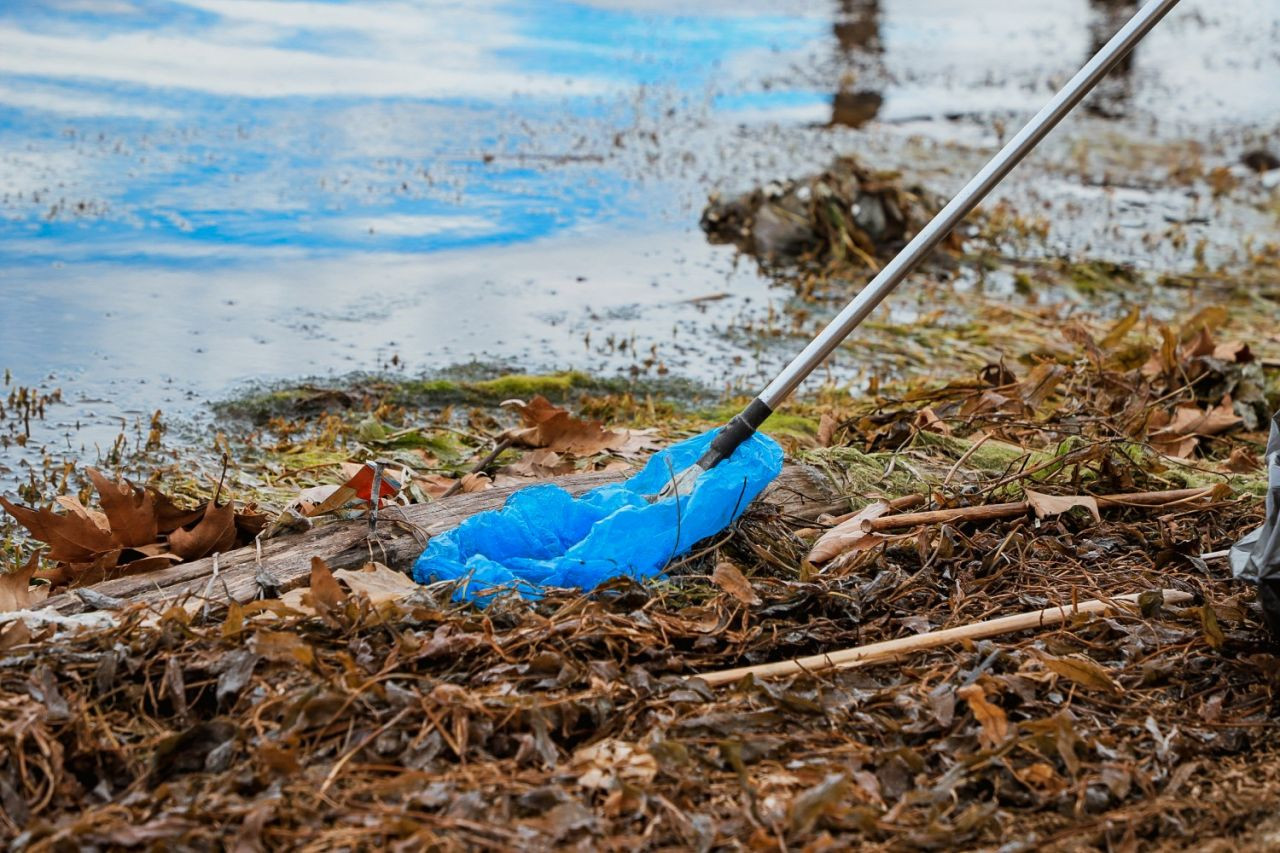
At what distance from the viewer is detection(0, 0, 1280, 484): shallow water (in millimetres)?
5965

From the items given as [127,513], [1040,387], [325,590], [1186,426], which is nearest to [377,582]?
[325,590]

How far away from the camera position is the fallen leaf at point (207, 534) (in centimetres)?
297

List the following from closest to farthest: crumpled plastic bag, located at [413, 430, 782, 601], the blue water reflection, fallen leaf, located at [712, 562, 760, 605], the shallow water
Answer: fallen leaf, located at [712, 562, 760, 605] < crumpled plastic bag, located at [413, 430, 782, 601] < the shallow water < the blue water reflection

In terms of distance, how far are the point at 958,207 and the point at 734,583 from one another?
1.18m

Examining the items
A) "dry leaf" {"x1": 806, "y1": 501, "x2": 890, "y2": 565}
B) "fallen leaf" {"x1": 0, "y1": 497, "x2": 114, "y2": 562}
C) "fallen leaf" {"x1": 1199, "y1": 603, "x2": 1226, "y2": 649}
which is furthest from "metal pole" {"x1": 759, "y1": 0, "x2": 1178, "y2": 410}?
"fallen leaf" {"x1": 0, "y1": 497, "x2": 114, "y2": 562}

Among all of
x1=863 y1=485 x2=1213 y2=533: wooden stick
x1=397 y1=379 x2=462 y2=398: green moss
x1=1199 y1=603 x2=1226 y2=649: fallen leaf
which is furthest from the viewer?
x1=397 y1=379 x2=462 y2=398: green moss

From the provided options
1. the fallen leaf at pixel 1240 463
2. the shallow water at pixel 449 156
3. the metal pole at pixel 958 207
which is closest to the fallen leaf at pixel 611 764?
the metal pole at pixel 958 207

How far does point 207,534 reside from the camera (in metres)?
2.98

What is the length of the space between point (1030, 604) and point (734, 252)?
5.35 meters

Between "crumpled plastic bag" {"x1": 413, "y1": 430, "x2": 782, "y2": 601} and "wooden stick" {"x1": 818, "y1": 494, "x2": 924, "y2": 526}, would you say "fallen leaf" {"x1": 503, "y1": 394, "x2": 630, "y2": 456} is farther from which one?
"wooden stick" {"x1": 818, "y1": 494, "x2": 924, "y2": 526}

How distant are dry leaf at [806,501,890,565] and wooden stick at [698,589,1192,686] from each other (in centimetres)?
42

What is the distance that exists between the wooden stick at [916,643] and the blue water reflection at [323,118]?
554cm

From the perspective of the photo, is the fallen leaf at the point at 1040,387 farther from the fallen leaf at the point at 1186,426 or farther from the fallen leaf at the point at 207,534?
the fallen leaf at the point at 207,534

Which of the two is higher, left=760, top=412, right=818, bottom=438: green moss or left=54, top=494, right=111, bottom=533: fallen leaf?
left=760, top=412, right=818, bottom=438: green moss
